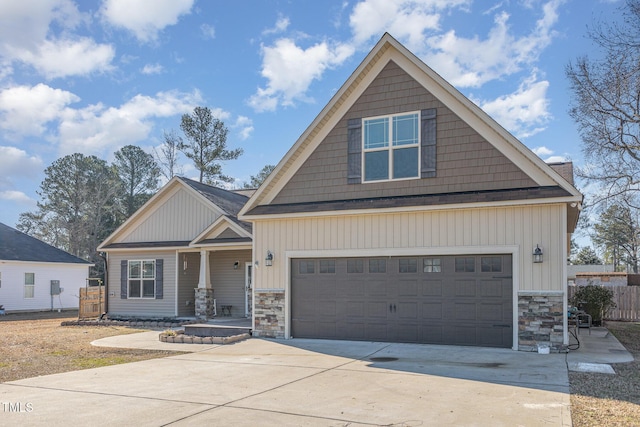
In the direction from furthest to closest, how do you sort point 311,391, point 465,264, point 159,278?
point 159,278, point 465,264, point 311,391

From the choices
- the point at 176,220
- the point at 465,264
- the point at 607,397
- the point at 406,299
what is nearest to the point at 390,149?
the point at 465,264

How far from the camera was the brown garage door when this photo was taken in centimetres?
1152

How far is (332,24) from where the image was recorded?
14773mm

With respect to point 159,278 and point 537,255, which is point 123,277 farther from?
point 537,255

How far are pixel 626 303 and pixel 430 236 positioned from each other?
12.7 m

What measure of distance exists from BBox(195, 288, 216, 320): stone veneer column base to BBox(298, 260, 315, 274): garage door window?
20.6 feet

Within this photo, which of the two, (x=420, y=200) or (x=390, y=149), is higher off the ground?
(x=390, y=149)

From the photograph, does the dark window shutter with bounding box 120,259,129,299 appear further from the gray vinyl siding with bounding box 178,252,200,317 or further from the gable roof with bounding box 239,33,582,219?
the gable roof with bounding box 239,33,582,219

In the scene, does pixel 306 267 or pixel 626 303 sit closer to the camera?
pixel 306 267

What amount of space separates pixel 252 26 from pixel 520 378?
12.1 m

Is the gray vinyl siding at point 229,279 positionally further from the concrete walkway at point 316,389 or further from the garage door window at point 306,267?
the concrete walkway at point 316,389

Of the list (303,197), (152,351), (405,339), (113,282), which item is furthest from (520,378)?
(113,282)

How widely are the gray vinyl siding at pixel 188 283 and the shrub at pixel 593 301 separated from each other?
13.3 meters

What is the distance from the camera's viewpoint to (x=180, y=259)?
1989 cm
